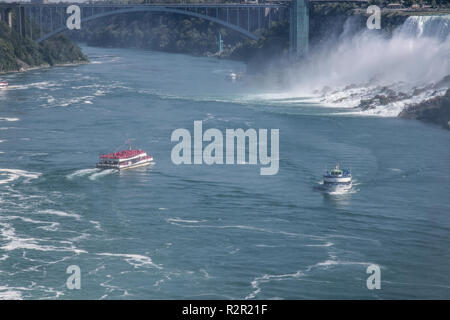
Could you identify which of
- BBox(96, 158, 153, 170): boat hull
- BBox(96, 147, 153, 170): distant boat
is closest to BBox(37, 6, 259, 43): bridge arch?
BBox(96, 147, 153, 170): distant boat

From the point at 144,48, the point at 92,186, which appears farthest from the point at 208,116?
the point at 144,48

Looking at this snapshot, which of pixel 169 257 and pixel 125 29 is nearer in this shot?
pixel 169 257

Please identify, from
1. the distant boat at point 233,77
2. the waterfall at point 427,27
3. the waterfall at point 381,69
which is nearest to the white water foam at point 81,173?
the waterfall at point 381,69

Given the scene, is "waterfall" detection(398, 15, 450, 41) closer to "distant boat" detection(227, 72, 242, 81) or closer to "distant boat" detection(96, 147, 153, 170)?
"distant boat" detection(227, 72, 242, 81)

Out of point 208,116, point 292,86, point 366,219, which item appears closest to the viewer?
point 366,219

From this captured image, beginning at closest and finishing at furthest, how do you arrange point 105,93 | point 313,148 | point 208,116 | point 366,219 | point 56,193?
point 366,219 → point 56,193 → point 313,148 → point 208,116 → point 105,93

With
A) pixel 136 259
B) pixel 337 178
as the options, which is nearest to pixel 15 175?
pixel 136 259

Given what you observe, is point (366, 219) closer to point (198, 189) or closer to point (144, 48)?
point (198, 189)

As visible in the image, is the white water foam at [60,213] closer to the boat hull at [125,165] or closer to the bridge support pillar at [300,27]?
the boat hull at [125,165]
